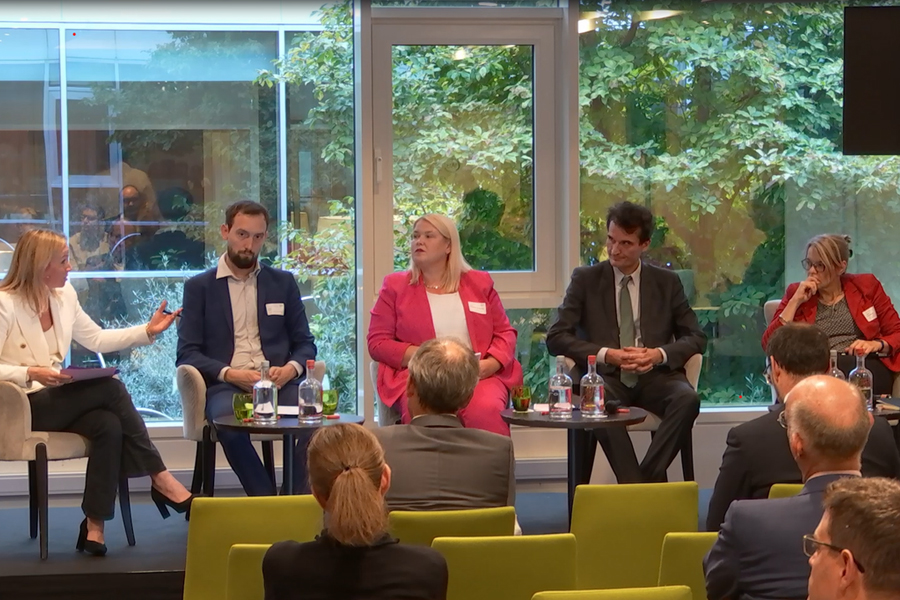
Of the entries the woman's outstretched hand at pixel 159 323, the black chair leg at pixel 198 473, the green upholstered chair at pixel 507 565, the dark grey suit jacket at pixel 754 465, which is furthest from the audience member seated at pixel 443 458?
the black chair leg at pixel 198 473

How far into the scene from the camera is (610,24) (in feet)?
20.2

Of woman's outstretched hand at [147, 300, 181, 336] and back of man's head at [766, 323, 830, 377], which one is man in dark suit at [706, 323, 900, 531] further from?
woman's outstretched hand at [147, 300, 181, 336]

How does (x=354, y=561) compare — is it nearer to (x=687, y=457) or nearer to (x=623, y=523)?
(x=623, y=523)

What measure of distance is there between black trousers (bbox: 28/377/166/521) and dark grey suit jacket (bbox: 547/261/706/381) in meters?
1.97

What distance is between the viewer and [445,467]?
117 inches

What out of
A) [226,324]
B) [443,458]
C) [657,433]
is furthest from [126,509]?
[657,433]

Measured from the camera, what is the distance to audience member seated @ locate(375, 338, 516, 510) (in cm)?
295

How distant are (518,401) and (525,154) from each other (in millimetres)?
1988

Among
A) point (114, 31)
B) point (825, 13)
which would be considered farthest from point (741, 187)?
point (114, 31)

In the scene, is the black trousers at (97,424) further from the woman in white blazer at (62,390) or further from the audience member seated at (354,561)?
the audience member seated at (354,561)

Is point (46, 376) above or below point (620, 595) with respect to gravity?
above

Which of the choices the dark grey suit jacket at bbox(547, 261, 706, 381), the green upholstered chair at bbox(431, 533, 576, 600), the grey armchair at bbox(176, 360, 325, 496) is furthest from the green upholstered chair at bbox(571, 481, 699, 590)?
the dark grey suit jacket at bbox(547, 261, 706, 381)

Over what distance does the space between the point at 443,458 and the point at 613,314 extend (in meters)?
2.53

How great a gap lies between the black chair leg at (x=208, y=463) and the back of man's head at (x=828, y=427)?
295 centimetres
